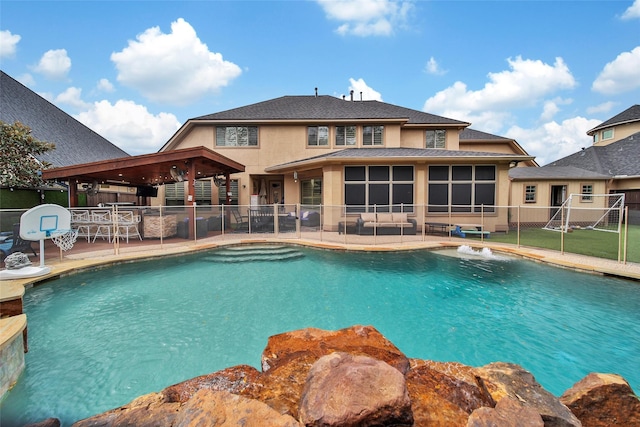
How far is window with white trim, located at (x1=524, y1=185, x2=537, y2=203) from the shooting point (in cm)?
1673

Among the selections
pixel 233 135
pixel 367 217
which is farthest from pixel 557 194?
pixel 233 135

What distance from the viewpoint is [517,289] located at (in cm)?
620

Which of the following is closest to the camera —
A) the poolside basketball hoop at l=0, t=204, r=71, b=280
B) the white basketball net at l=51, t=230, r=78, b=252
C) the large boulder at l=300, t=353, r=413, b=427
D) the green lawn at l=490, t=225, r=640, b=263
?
the large boulder at l=300, t=353, r=413, b=427

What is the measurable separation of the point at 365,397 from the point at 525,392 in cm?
124

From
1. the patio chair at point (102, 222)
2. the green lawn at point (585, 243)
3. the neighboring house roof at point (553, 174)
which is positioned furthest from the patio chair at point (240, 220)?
the neighboring house roof at point (553, 174)

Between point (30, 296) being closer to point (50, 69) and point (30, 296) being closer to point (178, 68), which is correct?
point (178, 68)

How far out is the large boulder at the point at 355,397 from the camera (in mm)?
1412

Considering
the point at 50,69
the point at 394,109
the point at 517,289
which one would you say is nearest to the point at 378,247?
the point at 517,289

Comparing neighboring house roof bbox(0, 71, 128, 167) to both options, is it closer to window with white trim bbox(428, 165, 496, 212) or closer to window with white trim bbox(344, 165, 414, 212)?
window with white trim bbox(344, 165, 414, 212)

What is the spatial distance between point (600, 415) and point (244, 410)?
248cm

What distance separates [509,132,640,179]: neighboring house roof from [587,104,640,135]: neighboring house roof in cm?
213

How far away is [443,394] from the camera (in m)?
1.92

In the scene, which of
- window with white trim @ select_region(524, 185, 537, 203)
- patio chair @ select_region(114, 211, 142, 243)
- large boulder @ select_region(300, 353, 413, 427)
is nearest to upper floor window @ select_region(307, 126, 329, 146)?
patio chair @ select_region(114, 211, 142, 243)

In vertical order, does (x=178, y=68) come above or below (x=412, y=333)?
above
